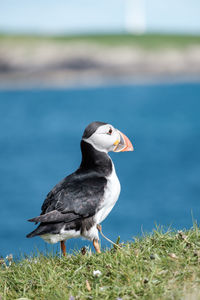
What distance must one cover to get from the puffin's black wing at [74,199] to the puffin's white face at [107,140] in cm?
28

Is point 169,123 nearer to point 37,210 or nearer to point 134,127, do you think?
point 134,127

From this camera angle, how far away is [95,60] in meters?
129

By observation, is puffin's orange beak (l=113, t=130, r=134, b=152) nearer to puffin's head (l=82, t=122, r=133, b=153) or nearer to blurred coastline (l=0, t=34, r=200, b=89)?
puffin's head (l=82, t=122, r=133, b=153)

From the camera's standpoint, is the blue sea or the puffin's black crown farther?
the blue sea

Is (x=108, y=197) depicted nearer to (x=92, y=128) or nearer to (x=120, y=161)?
(x=92, y=128)

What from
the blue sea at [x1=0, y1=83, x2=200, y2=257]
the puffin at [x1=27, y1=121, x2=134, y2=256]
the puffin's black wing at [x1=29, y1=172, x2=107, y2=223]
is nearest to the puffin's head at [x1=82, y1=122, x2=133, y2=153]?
the puffin at [x1=27, y1=121, x2=134, y2=256]

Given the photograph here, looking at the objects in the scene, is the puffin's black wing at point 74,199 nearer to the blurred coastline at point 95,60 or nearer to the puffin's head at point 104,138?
the puffin's head at point 104,138

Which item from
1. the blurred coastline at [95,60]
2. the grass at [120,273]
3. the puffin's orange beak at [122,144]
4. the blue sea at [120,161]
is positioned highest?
the blurred coastline at [95,60]

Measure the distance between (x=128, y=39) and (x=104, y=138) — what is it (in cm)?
13371

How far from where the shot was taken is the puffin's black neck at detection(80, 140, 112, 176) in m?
5.01

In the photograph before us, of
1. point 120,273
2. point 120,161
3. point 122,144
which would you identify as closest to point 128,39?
point 120,161

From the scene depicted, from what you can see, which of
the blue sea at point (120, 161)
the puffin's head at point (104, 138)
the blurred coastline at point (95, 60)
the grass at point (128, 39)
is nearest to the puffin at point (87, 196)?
the puffin's head at point (104, 138)

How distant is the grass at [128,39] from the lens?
132 m

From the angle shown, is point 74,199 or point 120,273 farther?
point 74,199
